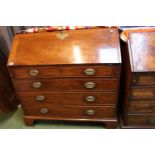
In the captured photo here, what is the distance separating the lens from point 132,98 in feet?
4.53

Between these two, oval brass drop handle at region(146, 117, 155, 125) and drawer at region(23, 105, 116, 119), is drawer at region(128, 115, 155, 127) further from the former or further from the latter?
drawer at region(23, 105, 116, 119)

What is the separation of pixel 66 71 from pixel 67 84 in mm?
121

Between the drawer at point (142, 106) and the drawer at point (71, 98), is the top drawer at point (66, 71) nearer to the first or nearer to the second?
the drawer at point (71, 98)

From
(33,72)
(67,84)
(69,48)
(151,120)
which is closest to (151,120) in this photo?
(151,120)

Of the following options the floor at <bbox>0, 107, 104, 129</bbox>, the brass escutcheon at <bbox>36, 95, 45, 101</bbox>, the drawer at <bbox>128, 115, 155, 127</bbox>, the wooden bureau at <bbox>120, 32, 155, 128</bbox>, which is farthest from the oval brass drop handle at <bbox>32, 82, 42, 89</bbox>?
the drawer at <bbox>128, 115, 155, 127</bbox>

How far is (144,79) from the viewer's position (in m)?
1.25

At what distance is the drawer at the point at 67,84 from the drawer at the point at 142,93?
0.12 metres

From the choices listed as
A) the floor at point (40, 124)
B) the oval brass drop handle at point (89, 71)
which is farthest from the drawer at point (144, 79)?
the floor at point (40, 124)

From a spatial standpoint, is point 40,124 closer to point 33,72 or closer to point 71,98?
point 71,98

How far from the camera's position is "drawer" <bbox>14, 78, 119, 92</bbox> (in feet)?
4.44
